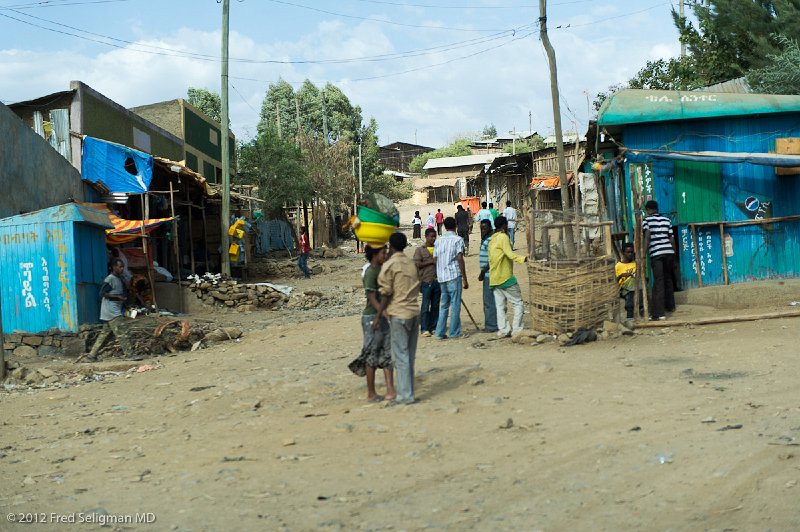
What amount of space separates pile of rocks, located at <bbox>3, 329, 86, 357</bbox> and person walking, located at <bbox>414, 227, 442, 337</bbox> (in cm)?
535

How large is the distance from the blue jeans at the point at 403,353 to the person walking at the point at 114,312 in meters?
6.57

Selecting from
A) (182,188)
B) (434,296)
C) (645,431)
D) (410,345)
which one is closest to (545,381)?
(410,345)

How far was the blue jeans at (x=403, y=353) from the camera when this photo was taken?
25.4 ft

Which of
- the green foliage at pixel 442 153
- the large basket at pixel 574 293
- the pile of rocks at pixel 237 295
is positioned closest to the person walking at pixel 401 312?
the large basket at pixel 574 293

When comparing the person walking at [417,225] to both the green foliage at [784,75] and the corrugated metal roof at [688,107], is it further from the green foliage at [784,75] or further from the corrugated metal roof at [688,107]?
the corrugated metal roof at [688,107]

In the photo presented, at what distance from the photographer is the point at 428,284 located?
1184cm

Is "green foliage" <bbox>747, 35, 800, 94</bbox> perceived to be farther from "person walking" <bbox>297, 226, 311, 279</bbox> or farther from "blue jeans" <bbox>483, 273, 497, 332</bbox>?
"person walking" <bbox>297, 226, 311, 279</bbox>

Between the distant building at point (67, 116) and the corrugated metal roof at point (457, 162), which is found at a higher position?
the corrugated metal roof at point (457, 162)

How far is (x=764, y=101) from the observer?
40.9ft

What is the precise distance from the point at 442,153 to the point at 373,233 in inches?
2442

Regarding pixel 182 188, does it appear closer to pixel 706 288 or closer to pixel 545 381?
pixel 706 288

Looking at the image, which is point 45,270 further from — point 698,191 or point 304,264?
point 304,264

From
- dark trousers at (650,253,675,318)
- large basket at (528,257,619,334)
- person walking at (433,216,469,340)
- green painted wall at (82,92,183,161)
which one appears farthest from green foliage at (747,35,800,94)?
green painted wall at (82,92,183,161)

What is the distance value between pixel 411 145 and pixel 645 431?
69916 mm
